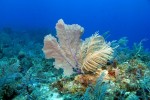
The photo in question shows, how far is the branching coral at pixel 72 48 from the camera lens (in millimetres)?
5005

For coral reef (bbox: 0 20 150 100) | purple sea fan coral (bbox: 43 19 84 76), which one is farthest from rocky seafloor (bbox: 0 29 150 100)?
purple sea fan coral (bbox: 43 19 84 76)

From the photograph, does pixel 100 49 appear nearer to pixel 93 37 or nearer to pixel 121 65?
pixel 93 37

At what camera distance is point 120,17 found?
426 feet

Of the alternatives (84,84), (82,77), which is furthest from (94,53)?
(84,84)

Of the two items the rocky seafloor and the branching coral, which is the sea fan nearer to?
the branching coral

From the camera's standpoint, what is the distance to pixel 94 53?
15.9ft

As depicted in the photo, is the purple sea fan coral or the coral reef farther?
the purple sea fan coral

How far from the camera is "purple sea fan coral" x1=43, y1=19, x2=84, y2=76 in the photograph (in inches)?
201

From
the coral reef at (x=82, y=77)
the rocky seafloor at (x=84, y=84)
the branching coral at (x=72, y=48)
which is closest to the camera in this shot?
the rocky seafloor at (x=84, y=84)

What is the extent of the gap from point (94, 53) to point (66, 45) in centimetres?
70

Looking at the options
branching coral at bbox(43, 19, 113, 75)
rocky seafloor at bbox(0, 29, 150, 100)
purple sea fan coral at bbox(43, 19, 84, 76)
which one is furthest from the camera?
purple sea fan coral at bbox(43, 19, 84, 76)

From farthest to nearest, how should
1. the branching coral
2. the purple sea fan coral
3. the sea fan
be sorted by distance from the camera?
the purple sea fan coral < the branching coral < the sea fan

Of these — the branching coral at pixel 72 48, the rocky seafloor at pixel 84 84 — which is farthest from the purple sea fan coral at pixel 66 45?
the rocky seafloor at pixel 84 84

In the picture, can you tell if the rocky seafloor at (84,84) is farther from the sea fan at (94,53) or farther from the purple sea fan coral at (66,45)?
the purple sea fan coral at (66,45)
